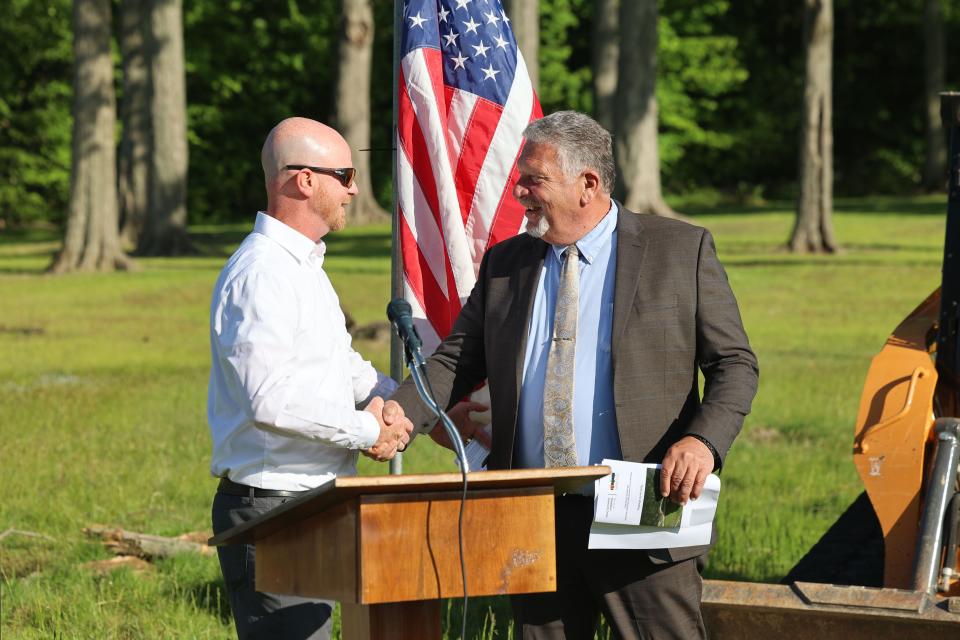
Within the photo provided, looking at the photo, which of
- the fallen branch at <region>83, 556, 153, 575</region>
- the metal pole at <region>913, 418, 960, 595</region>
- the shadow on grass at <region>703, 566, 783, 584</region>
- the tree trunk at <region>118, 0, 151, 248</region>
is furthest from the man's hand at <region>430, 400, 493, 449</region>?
the tree trunk at <region>118, 0, 151, 248</region>

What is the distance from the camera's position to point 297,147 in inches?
179

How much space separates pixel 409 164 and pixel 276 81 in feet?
171

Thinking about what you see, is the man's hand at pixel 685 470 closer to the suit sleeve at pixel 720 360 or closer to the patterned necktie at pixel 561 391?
the suit sleeve at pixel 720 360

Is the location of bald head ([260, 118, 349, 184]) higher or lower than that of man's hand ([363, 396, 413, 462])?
higher

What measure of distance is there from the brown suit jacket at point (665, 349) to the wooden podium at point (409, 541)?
66 cm

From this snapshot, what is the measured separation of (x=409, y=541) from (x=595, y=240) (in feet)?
4.77

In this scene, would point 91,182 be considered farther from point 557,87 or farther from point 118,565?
point 557,87

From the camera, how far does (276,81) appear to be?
5722 cm

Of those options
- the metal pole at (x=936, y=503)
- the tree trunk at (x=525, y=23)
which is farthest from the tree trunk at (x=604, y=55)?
the metal pole at (x=936, y=503)

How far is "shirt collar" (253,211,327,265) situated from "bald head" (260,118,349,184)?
0.42 ft

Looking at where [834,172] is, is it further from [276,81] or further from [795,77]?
[276,81]

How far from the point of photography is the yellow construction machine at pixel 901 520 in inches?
190

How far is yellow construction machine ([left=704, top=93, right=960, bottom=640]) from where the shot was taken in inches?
190

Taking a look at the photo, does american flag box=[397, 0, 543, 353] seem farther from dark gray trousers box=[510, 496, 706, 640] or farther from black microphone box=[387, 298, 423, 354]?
black microphone box=[387, 298, 423, 354]
